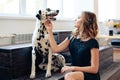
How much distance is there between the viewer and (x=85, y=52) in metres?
1.95

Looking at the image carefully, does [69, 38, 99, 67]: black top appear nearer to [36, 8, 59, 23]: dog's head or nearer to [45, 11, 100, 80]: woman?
[45, 11, 100, 80]: woman

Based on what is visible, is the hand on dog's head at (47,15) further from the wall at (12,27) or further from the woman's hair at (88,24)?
the wall at (12,27)

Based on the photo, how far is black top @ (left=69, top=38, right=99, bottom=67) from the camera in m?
1.94

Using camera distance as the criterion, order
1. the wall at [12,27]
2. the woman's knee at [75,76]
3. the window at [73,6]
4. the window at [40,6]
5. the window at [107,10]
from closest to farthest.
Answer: the woman's knee at [75,76] < the wall at [12,27] < the window at [40,6] < the window at [73,6] < the window at [107,10]

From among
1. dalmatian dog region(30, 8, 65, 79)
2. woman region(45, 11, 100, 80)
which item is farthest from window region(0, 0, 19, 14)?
woman region(45, 11, 100, 80)

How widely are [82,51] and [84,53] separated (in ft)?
0.09

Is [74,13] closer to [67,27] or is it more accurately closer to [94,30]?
[67,27]

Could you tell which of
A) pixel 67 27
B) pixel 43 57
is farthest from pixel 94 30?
pixel 67 27

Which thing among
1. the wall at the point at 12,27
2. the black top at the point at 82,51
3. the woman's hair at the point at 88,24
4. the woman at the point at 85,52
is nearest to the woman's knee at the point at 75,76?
the woman at the point at 85,52

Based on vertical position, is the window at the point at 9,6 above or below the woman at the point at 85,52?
above

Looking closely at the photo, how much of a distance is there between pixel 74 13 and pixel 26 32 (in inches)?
89.3

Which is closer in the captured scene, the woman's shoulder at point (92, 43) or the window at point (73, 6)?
the woman's shoulder at point (92, 43)

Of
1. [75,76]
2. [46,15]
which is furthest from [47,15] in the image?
[75,76]

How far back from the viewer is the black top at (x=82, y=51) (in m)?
1.94
